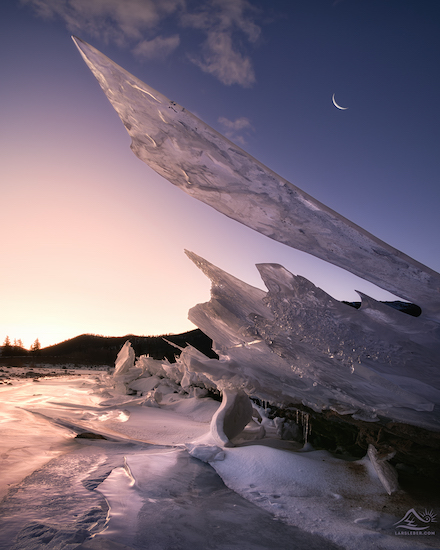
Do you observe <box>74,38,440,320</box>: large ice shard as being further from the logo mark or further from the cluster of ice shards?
the logo mark

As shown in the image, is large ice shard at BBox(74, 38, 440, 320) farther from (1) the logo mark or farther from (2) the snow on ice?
(1) the logo mark

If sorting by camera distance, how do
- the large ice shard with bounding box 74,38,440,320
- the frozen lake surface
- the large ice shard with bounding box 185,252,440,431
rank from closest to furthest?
the large ice shard with bounding box 74,38,440,320
the frozen lake surface
the large ice shard with bounding box 185,252,440,431

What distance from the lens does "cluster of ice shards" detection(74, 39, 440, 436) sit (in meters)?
1.14

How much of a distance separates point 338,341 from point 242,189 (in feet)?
2.54

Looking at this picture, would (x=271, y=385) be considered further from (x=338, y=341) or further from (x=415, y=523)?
(x=338, y=341)

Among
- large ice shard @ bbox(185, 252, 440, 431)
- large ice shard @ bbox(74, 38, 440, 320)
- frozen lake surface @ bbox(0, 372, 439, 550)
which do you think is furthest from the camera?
large ice shard @ bbox(185, 252, 440, 431)

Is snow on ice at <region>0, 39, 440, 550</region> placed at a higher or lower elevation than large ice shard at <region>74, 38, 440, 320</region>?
lower

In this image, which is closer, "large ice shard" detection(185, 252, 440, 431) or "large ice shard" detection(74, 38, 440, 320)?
"large ice shard" detection(74, 38, 440, 320)

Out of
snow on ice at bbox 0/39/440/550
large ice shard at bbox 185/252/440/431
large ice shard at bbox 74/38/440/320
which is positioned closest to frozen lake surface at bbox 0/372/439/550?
snow on ice at bbox 0/39/440/550

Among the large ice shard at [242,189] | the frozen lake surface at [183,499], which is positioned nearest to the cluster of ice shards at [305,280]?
the large ice shard at [242,189]

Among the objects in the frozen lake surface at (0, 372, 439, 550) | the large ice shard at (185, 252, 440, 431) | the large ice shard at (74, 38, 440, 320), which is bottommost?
the frozen lake surface at (0, 372, 439, 550)

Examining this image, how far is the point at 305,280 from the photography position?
1380mm

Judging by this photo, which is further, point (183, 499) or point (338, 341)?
point (183, 499)

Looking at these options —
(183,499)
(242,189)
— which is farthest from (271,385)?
(242,189)
